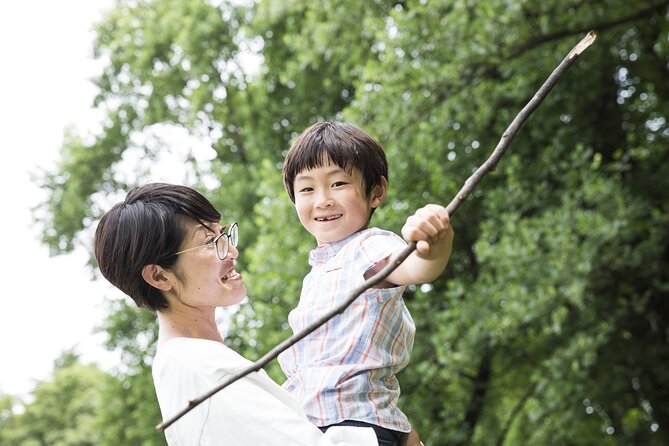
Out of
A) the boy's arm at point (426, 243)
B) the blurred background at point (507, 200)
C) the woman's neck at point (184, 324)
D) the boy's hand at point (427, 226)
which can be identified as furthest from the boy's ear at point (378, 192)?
the blurred background at point (507, 200)

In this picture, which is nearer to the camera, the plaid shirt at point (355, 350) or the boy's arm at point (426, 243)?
the boy's arm at point (426, 243)

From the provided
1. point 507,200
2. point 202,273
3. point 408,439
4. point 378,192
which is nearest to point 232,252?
point 202,273

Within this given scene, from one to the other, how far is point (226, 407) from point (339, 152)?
2.62ft

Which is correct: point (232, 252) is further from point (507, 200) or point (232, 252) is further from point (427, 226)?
point (507, 200)

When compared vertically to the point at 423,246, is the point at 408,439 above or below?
below

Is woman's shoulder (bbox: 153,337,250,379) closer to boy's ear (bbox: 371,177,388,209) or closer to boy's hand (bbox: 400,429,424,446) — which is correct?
boy's hand (bbox: 400,429,424,446)

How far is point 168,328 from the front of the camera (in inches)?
103

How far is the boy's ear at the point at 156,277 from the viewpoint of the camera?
2582 mm

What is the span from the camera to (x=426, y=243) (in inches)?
78.7

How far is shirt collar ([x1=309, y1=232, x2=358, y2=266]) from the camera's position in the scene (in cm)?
276

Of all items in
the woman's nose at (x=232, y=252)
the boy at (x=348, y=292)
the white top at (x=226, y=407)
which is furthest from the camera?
the woman's nose at (x=232, y=252)

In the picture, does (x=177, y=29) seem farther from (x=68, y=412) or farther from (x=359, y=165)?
(x=68, y=412)

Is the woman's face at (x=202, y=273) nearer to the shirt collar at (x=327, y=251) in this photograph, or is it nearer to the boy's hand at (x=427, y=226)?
the shirt collar at (x=327, y=251)

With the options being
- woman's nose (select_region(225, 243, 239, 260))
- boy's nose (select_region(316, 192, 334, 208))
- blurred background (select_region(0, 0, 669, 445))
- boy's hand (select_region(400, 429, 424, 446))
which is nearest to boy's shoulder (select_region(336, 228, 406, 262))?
boy's nose (select_region(316, 192, 334, 208))
